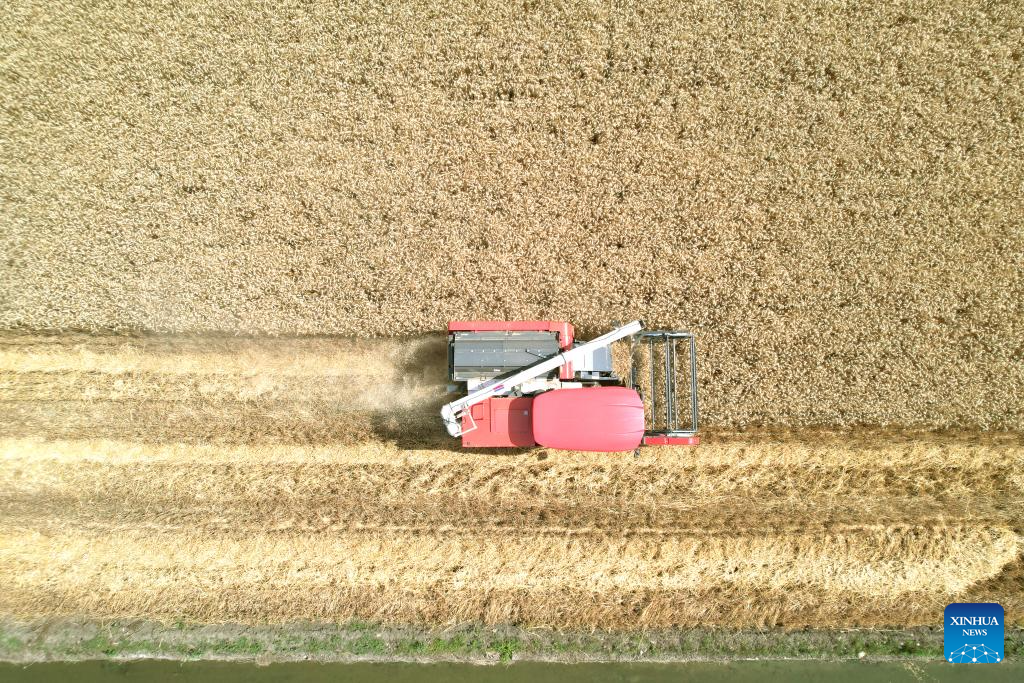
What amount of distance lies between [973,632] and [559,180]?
5.55 meters

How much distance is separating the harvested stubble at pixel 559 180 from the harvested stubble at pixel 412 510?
1.38ft

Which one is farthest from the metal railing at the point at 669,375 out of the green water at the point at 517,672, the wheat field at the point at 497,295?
the green water at the point at 517,672

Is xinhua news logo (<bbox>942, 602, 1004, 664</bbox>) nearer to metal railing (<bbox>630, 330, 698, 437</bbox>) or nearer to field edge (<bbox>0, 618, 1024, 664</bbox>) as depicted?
field edge (<bbox>0, 618, 1024, 664</bbox>)

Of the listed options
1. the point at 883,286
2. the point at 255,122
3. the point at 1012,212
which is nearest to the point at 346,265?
Answer: the point at 255,122

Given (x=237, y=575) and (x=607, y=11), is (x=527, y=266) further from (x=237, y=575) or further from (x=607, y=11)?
(x=237, y=575)

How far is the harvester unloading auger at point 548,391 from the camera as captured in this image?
3.65 m

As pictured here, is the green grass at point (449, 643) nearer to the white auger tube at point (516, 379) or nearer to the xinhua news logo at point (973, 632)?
the xinhua news logo at point (973, 632)

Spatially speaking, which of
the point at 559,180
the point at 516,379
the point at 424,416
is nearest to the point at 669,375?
the point at 516,379

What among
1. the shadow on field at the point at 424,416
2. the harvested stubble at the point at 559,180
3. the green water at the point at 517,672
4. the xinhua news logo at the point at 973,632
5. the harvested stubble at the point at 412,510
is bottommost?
the green water at the point at 517,672

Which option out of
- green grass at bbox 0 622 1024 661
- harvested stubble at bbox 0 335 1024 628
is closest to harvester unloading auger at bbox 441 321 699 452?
harvested stubble at bbox 0 335 1024 628

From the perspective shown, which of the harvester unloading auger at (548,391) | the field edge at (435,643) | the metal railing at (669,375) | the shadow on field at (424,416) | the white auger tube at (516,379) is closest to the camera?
the harvester unloading auger at (548,391)

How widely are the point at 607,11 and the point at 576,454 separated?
4153 millimetres

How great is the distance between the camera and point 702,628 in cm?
430

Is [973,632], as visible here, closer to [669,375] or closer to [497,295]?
[669,375]
